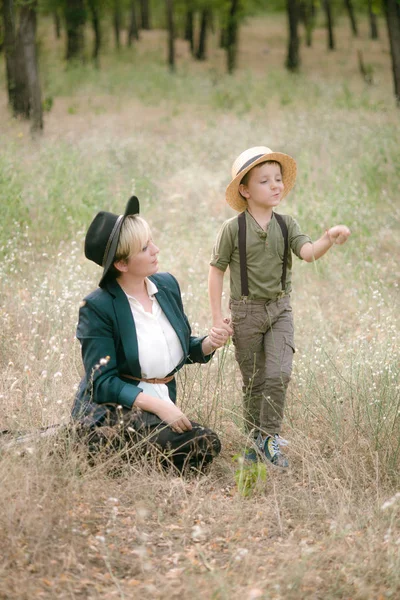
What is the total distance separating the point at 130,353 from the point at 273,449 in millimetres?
1053

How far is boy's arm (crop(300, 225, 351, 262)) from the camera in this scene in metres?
4.02

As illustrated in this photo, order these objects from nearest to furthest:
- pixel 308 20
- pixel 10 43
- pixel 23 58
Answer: pixel 23 58
pixel 10 43
pixel 308 20

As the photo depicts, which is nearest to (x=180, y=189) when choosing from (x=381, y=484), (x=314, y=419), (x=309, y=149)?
(x=309, y=149)

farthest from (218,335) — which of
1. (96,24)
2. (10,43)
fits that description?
(96,24)

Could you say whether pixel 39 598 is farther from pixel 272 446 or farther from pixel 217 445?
pixel 272 446

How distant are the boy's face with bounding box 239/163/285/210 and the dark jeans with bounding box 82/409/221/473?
4.64ft

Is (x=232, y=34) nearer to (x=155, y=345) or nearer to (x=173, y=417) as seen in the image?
(x=155, y=345)

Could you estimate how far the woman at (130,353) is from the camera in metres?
3.99

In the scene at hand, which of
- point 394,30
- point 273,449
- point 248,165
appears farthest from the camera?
point 394,30

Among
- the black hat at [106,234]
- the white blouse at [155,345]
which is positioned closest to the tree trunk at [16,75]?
the black hat at [106,234]

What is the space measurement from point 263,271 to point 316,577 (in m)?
1.98

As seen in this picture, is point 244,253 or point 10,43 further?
point 10,43

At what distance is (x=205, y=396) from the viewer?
4.89m

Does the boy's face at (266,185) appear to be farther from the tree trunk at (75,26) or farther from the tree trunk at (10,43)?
the tree trunk at (75,26)
